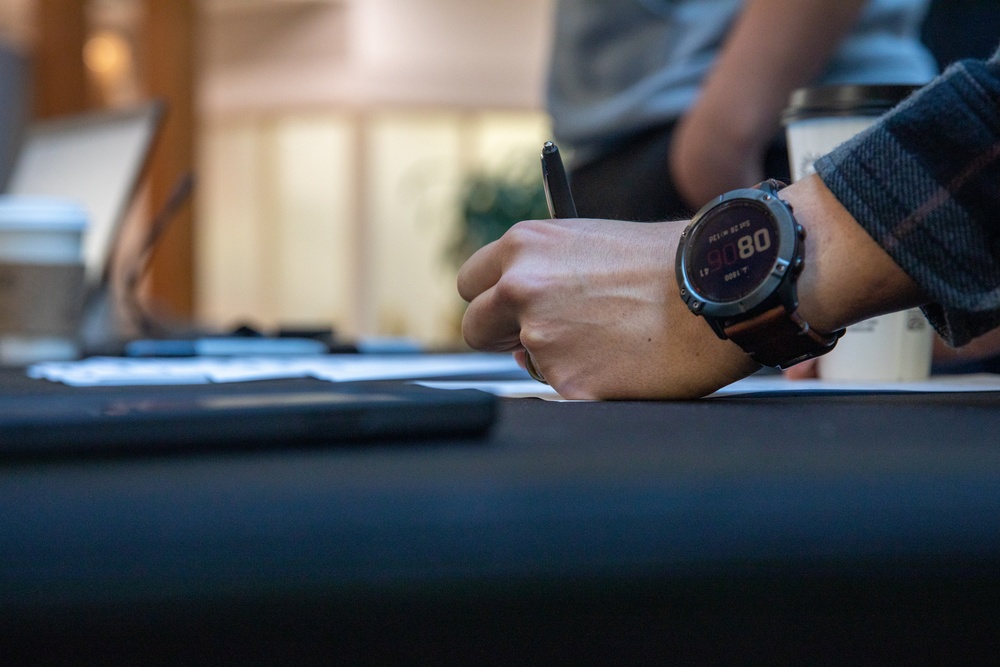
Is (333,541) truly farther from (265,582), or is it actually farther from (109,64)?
(109,64)

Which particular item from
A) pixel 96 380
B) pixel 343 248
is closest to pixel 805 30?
pixel 96 380

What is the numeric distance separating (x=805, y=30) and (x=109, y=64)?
21.7 feet

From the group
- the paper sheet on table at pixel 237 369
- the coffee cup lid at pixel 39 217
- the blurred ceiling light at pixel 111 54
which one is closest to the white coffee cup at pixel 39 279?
the coffee cup lid at pixel 39 217

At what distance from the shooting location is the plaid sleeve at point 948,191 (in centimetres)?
41

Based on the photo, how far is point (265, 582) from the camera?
0.22 meters

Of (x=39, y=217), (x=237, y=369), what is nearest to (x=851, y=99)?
(x=237, y=369)

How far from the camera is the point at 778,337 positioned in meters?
0.46

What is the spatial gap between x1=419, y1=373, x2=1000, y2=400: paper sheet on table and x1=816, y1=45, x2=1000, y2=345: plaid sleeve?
106 mm

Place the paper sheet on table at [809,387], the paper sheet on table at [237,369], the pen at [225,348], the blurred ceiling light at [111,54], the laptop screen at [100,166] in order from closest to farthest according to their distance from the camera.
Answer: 1. the paper sheet on table at [809,387]
2. the paper sheet on table at [237,369]
3. the pen at [225,348]
4. the laptop screen at [100,166]
5. the blurred ceiling light at [111,54]

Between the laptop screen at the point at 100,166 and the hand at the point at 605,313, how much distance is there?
1.14m

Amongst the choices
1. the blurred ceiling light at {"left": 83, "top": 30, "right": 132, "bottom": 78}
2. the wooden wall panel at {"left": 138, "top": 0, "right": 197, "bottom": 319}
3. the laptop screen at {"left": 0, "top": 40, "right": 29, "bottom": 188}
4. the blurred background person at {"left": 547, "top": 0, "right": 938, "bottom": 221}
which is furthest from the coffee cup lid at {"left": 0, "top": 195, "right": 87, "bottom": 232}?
the blurred ceiling light at {"left": 83, "top": 30, "right": 132, "bottom": 78}

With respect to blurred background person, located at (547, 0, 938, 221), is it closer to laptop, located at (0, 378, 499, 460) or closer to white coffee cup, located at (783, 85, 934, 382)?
white coffee cup, located at (783, 85, 934, 382)

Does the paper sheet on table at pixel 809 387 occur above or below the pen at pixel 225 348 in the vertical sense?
below

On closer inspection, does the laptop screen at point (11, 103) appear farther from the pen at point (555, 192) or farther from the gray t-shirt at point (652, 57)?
the pen at point (555, 192)
